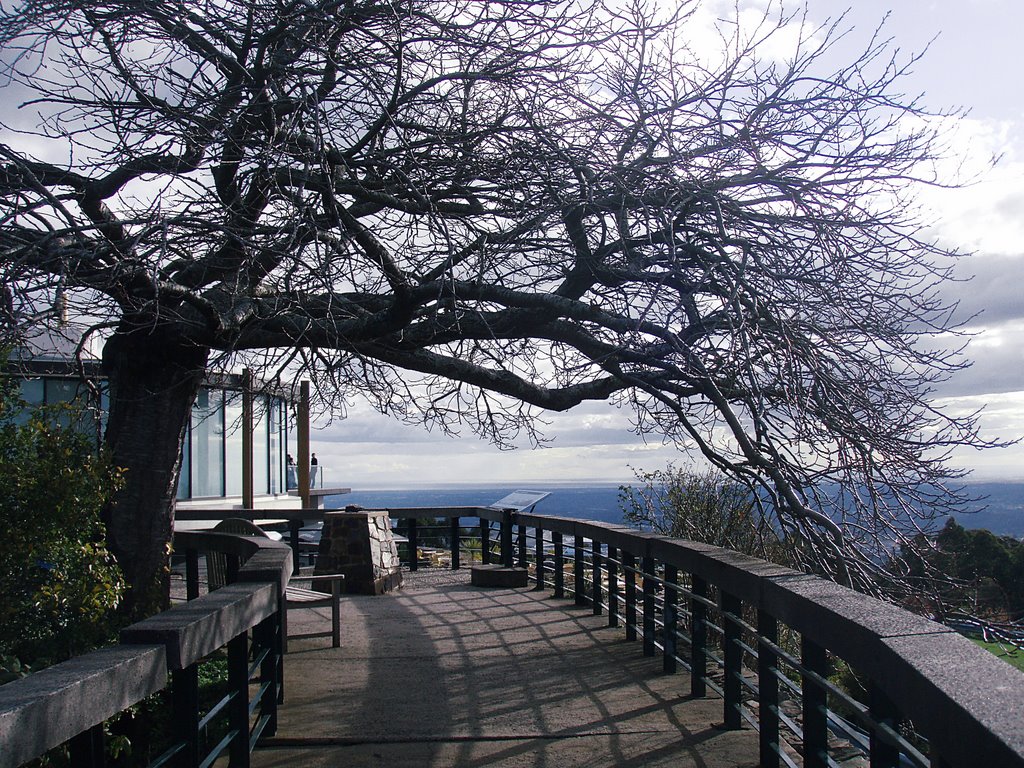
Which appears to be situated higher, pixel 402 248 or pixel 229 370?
pixel 402 248

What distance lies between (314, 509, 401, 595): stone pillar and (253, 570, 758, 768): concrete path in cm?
284

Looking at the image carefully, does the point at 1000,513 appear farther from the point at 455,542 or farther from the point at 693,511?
the point at 455,542

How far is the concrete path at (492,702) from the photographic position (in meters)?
5.55

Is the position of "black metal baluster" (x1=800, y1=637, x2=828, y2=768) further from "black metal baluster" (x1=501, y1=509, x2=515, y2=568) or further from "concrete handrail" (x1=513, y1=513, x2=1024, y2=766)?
"black metal baluster" (x1=501, y1=509, x2=515, y2=568)

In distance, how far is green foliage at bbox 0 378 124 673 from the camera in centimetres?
621

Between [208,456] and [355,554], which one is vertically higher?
[208,456]

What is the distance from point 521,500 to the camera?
1579cm

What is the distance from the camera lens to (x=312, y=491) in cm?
3434

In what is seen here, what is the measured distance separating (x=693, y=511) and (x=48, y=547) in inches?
386

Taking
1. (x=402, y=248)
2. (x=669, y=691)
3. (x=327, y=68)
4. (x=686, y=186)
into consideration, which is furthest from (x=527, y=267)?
(x=669, y=691)

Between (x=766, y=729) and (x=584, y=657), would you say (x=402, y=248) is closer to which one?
(x=584, y=657)

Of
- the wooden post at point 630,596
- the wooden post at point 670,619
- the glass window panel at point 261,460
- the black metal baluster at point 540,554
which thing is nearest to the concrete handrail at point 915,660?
the wooden post at point 670,619

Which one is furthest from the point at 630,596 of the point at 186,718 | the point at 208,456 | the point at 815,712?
the point at 208,456

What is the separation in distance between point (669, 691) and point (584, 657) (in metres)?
1.54
